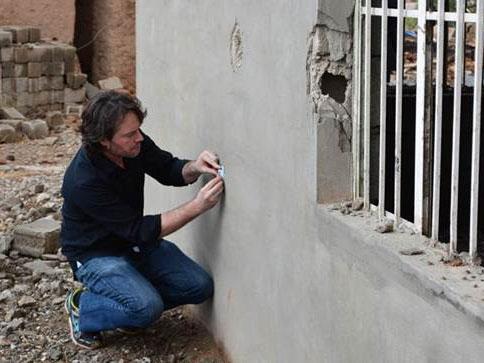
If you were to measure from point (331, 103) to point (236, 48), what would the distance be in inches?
37.4

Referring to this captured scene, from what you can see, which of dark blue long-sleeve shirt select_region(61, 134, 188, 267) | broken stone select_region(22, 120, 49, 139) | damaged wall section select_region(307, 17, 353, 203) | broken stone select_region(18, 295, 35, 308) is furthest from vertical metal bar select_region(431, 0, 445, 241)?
broken stone select_region(22, 120, 49, 139)

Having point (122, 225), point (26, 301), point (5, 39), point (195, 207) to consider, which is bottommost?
point (26, 301)

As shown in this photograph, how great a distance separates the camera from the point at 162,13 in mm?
5520

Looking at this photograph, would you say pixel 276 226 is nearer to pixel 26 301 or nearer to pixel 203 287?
pixel 203 287

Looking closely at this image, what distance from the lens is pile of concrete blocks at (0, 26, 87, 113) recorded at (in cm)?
1249

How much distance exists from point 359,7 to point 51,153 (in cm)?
805

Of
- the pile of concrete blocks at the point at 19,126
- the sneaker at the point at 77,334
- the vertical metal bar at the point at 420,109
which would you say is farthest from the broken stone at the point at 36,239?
the pile of concrete blocks at the point at 19,126

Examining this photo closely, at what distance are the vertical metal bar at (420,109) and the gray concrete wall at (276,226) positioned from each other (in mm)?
141

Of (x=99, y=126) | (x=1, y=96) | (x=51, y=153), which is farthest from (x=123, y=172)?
(x=1, y=96)

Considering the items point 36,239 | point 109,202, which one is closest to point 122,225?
point 109,202

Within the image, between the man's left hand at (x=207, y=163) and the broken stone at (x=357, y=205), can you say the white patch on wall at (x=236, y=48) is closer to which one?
the man's left hand at (x=207, y=163)

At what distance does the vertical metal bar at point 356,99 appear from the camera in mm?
3463

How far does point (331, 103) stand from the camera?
3.56 m

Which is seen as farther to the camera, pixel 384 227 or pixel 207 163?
pixel 207 163
